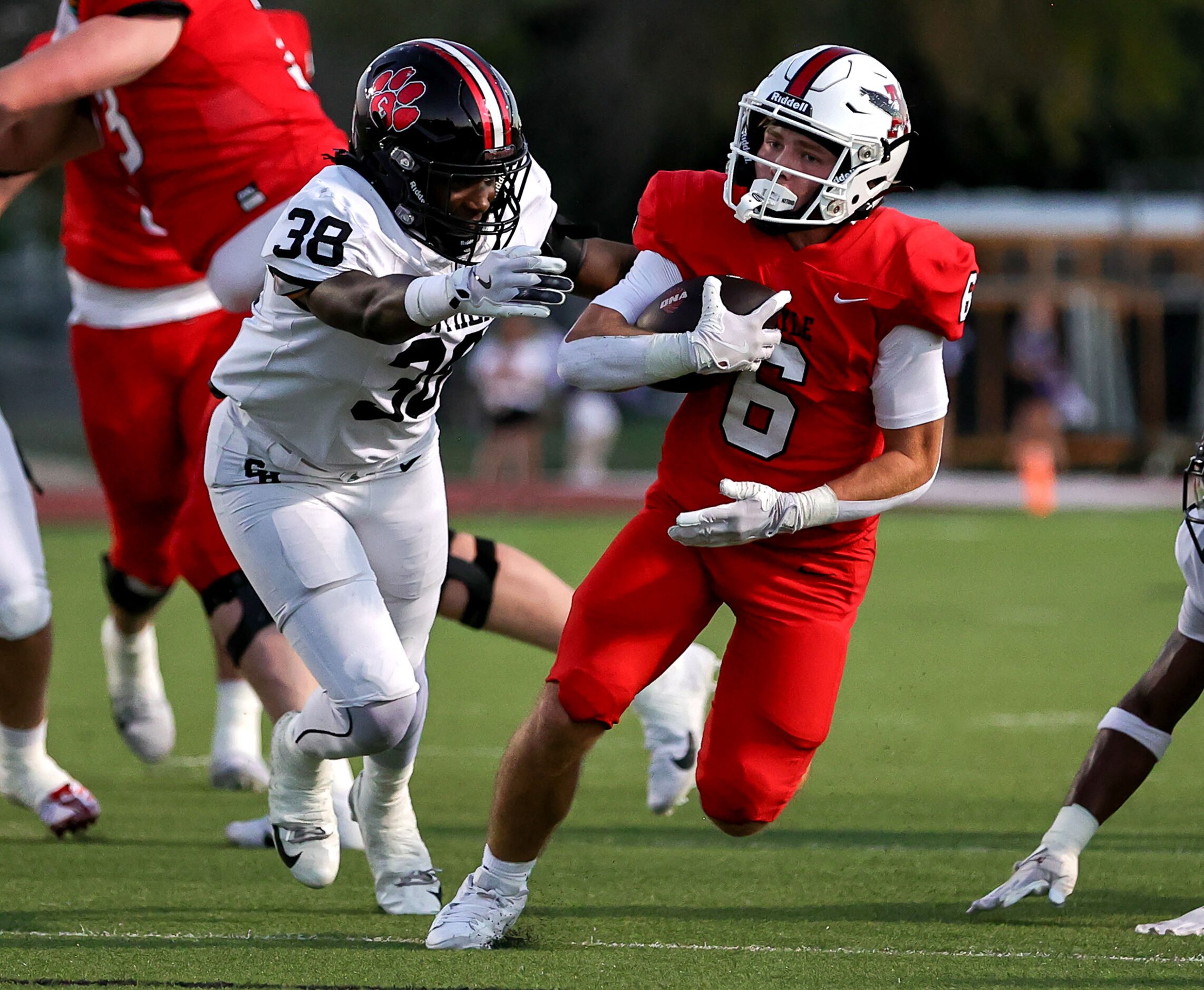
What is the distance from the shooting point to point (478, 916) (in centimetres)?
379

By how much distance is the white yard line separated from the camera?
3641 millimetres

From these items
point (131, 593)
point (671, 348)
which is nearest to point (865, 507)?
point (671, 348)

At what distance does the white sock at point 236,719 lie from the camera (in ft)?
18.7

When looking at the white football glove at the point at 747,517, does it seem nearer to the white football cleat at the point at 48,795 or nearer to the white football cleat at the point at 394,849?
the white football cleat at the point at 394,849

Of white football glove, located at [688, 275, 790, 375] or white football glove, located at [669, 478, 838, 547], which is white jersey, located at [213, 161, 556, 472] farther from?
white football glove, located at [669, 478, 838, 547]

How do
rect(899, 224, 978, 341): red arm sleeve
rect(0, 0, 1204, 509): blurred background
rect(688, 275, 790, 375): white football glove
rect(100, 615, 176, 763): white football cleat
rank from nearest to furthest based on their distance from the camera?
rect(688, 275, 790, 375): white football glove → rect(899, 224, 978, 341): red arm sleeve → rect(100, 615, 176, 763): white football cleat → rect(0, 0, 1204, 509): blurred background

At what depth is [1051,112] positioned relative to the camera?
22.0m

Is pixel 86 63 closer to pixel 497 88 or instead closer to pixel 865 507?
pixel 497 88

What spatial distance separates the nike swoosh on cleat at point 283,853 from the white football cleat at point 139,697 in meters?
1.94

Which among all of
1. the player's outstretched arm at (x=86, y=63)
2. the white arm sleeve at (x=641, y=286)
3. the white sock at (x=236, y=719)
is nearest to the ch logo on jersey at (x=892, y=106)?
the white arm sleeve at (x=641, y=286)

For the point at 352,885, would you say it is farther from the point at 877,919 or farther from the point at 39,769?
the point at 877,919

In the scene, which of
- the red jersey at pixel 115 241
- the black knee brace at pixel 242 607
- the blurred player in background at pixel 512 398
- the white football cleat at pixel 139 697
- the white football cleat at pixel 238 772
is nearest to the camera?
the black knee brace at pixel 242 607

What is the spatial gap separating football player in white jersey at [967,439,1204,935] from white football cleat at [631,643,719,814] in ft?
3.79

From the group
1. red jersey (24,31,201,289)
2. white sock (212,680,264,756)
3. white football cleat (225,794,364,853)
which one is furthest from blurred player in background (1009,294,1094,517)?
white football cleat (225,794,364,853)
